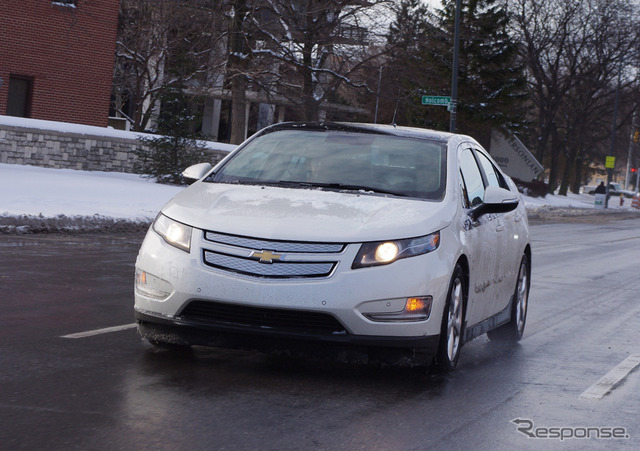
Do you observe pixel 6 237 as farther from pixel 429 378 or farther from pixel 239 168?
pixel 429 378

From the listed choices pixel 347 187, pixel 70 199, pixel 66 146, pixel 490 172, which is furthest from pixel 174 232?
pixel 66 146

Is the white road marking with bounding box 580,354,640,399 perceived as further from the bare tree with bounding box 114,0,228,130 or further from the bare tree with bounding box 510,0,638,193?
the bare tree with bounding box 510,0,638,193

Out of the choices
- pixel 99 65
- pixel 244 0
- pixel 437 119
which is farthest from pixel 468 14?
pixel 99 65

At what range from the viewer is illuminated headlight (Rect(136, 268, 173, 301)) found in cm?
625

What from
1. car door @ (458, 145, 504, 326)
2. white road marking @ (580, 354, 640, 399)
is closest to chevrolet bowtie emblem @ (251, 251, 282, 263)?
car door @ (458, 145, 504, 326)

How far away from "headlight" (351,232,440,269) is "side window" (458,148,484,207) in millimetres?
1137

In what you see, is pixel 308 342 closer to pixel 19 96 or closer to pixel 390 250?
pixel 390 250

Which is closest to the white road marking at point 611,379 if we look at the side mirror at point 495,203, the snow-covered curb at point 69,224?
the side mirror at point 495,203

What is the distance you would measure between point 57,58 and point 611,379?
26309mm

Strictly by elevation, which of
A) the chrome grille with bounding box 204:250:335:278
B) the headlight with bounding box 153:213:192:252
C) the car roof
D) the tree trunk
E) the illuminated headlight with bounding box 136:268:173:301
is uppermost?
the tree trunk

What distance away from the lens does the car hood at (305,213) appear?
20.0 ft

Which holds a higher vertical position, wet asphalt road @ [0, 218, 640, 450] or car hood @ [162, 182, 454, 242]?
car hood @ [162, 182, 454, 242]

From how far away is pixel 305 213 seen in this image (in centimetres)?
631

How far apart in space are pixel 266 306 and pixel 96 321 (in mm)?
2549
